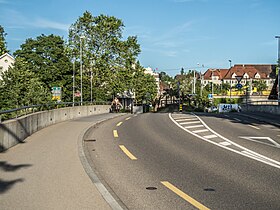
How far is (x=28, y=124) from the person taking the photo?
14070 mm

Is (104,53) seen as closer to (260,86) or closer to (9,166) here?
(9,166)

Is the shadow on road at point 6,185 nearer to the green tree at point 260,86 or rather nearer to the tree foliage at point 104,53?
the tree foliage at point 104,53

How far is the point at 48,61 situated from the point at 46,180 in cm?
5426

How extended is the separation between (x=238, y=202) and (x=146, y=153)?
16.9 feet

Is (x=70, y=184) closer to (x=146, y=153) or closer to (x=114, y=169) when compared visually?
(x=114, y=169)

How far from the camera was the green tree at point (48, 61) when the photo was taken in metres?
57.3

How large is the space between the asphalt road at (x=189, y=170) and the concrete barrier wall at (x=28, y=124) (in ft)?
7.19

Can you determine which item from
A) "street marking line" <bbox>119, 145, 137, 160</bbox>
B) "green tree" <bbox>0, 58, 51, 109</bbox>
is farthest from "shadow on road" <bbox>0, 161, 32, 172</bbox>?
"green tree" <bbox>0, 58, 51, 109</bbox>

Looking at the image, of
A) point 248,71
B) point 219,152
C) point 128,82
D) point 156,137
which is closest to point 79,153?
point 219,152

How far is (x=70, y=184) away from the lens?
22.9 ft

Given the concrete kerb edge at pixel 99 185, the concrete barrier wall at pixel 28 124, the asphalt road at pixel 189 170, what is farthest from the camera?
the concrete barrier wall at pixel 28 124

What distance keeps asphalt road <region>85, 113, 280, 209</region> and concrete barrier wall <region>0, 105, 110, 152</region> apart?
86.2 inches

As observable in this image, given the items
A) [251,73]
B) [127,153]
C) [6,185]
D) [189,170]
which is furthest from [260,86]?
[6,185]

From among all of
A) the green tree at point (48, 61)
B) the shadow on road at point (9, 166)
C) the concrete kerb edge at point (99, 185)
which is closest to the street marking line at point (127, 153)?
the concrete kerb edge at point (99, 185)
